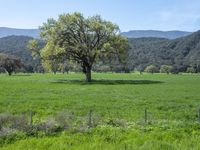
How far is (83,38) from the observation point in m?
77.1

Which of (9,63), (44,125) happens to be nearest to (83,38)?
(44,125)

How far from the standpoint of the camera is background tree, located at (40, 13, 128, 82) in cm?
7356

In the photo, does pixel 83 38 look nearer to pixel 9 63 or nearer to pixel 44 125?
pixel 44 125

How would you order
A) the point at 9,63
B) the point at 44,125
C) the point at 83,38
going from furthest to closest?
the point at 9,63 < the point at 83,38 < the point at 44,125

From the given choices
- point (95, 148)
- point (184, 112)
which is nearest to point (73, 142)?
point (95, 148)

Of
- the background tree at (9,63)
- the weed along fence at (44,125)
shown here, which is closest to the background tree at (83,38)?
the weed along fence at (44,125)

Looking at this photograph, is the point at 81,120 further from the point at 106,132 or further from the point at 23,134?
the point at 23,134

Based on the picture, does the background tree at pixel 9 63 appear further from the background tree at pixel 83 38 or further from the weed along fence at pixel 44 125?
the weed along fence at pixel 44 125

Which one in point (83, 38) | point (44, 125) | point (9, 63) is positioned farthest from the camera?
point (9, 63)

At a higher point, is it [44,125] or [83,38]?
[83,38]

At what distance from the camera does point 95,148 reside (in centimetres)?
1573

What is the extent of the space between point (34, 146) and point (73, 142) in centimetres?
168

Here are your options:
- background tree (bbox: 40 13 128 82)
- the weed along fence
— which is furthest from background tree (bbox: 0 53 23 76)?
the weed along fence

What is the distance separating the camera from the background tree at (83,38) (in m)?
73.6
